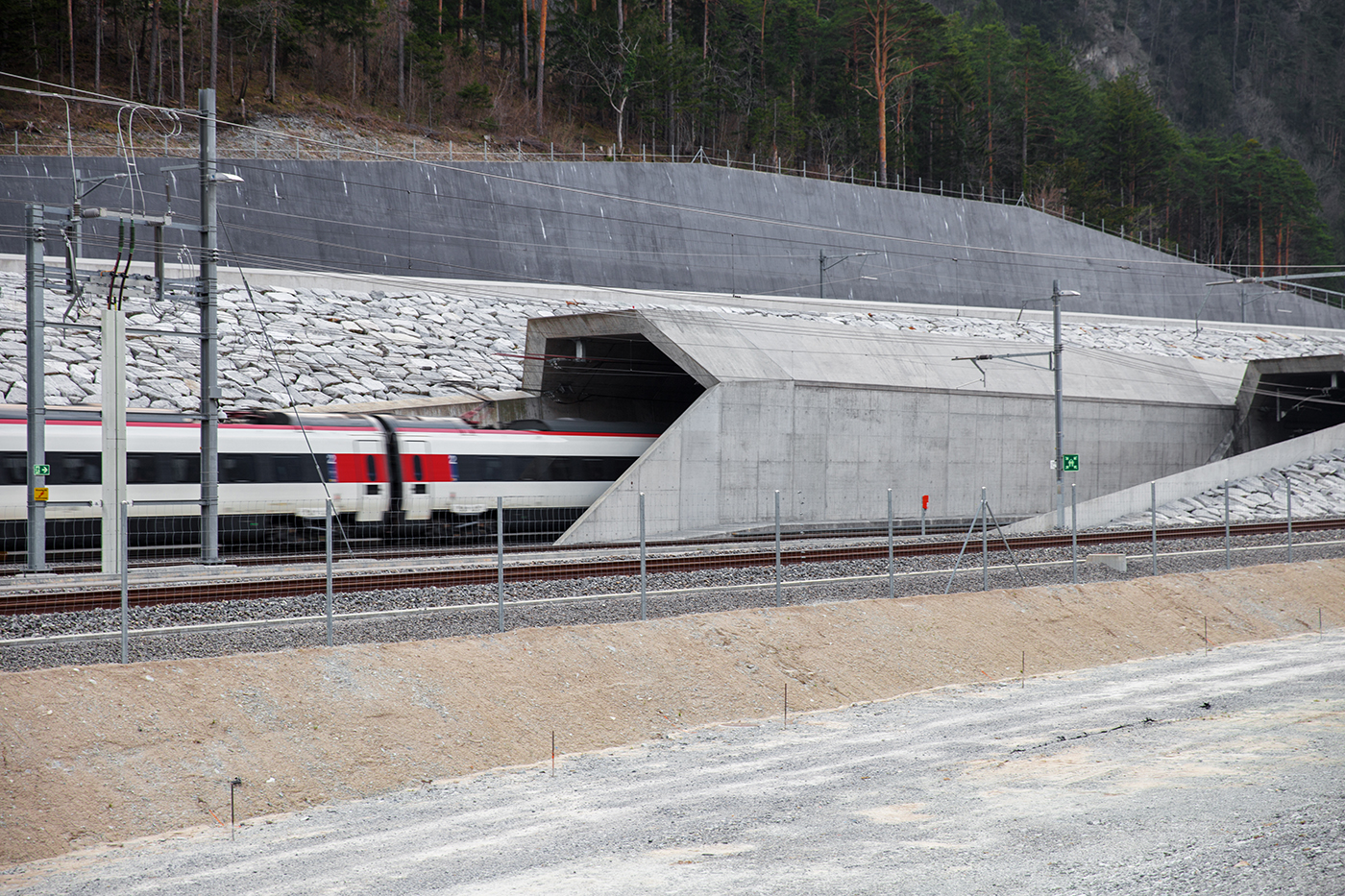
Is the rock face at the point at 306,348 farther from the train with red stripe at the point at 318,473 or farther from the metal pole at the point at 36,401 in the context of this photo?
the metal pole at the point at 36,401

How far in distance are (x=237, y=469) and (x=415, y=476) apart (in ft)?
13.1

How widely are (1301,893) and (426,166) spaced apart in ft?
137

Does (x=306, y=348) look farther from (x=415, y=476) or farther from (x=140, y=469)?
(x=140, y=469)

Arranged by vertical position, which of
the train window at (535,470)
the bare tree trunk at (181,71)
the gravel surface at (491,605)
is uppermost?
the bare tree trunk at (181,71)

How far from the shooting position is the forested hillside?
60.0 meters

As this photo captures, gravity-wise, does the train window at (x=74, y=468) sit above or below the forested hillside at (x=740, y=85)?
below

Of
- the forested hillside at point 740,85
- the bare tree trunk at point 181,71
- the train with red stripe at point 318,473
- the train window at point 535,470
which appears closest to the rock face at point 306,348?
the train with red stripe at point 318,473

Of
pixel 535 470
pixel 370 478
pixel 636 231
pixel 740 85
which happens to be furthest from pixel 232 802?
pixel 740 85

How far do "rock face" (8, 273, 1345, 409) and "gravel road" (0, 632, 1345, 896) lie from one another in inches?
828

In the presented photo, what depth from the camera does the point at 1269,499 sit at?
35.8m

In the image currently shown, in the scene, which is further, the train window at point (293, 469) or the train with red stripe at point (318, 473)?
the train window at point (293, 469)

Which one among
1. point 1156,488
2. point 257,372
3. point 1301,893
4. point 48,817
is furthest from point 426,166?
point 1301,893

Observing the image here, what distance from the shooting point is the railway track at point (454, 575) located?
14938mm

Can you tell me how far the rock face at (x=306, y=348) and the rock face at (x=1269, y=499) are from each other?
2092 cm
